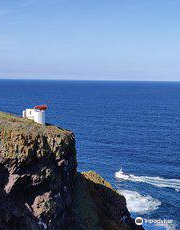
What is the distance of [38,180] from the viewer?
3850cm

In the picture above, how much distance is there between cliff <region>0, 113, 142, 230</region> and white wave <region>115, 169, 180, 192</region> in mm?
53607

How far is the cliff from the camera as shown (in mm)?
37188

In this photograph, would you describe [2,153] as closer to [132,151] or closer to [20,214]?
[20,214]

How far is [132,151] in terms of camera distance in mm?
130625

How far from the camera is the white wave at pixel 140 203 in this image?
268 feet

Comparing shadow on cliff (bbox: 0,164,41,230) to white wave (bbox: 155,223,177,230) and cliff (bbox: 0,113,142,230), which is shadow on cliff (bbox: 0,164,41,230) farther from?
white wave (bbox: 155,223,177,230)

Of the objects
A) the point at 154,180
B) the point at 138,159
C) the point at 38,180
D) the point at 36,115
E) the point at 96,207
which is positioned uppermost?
the point at 36,115

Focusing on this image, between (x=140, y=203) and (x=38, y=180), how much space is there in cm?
5075

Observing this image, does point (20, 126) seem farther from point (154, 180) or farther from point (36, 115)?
point (154, 180)

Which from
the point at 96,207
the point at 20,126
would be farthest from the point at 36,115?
the point at 96,207

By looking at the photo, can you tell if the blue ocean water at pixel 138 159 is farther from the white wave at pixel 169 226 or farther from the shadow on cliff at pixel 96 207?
the shadow on cliff at pixel 96 207

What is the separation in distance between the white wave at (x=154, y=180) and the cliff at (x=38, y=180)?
2111 inches

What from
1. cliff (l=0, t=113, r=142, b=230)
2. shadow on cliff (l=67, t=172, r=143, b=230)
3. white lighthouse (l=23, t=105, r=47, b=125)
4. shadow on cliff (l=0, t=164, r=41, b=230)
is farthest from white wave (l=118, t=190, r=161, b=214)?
shadow on cliff (l=0, t=164, r=41, b=230)

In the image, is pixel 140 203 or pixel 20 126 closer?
pixel 20 126
